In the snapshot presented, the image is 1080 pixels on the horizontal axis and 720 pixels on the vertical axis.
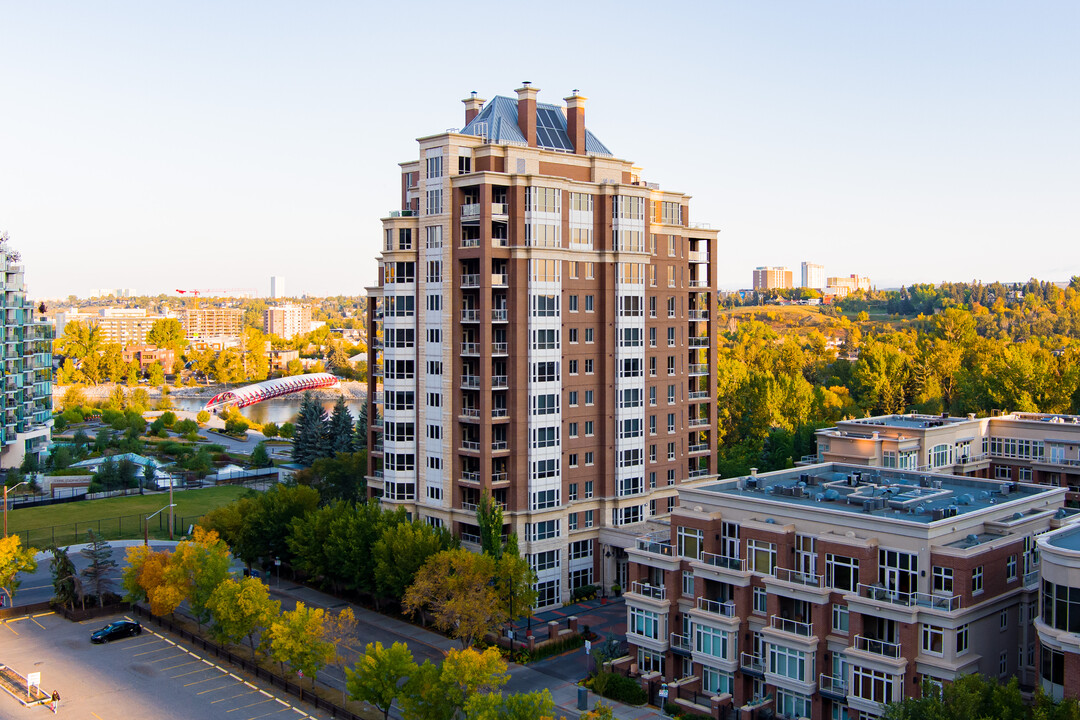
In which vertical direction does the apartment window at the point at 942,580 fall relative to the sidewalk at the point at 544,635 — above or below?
above

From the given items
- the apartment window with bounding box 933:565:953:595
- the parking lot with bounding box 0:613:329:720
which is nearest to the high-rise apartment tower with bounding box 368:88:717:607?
the parking lot with bounding box 0:613:329:720

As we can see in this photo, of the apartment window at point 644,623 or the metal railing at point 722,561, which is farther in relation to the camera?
the apartment window at point 644,623

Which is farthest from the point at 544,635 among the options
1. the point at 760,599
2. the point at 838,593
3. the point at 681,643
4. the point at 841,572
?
the point at 841,572

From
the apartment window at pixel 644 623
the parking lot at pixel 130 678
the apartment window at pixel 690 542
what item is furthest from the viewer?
the apartment window at pixel 644 623

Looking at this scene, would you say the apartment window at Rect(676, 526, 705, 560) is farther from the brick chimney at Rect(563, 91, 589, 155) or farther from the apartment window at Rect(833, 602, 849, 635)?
the brick chimney at Rect(563, 91, 589, 155)

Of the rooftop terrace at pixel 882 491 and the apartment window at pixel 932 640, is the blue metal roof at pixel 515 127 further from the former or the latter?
the apartment window at pixel 932 640

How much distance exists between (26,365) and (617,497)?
252 ft

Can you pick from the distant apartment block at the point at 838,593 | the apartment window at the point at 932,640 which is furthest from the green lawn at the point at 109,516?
the apartment window at the point at 932,640

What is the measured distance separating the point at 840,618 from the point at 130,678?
114ft

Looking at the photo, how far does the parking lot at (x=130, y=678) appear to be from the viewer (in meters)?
44.1

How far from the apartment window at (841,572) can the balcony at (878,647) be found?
2.02 meters

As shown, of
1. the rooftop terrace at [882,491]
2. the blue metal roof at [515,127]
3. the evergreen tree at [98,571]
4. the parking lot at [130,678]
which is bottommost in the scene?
the parking lot at [130,678]

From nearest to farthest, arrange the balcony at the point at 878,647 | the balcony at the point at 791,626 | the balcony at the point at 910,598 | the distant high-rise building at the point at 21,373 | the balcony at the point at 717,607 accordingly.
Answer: the balcony at the point at 910,598 → the balcony at the point at 878,647 → the balcony at the point at 791,626 → the balcony at the point at 717,607 → the distant high-rise building at the point at 21,373

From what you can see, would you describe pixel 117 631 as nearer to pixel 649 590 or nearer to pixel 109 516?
pixel 649 590
